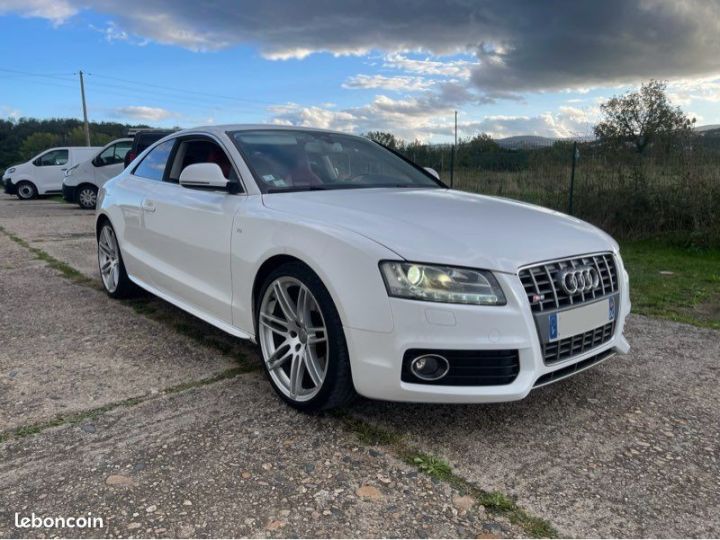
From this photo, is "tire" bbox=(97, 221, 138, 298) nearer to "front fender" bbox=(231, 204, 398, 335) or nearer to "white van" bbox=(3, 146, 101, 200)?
"front fender" bbox=(231, 204, 398, 335)

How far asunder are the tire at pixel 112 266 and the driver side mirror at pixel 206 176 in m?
1.97

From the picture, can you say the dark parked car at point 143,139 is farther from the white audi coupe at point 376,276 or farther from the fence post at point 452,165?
the white audi coupe at point 376,276

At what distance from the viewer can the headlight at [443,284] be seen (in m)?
2.44

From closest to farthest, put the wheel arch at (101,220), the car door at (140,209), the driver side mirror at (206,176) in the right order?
the driver side mirror at (206,176) → the car door at (140,209) → the wheel arch at (101,220)

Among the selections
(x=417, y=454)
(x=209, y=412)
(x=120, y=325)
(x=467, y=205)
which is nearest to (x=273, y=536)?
(x=417, y=454)

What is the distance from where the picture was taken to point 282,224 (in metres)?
2.97

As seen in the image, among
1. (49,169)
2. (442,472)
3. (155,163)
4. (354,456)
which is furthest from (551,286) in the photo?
(49,169)

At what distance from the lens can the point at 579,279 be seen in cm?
273

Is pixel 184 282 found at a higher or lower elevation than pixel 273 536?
Result: higher

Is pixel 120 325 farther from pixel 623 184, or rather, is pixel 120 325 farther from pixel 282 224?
pixel 623 184

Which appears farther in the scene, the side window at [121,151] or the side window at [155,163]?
the side window at [121,151]

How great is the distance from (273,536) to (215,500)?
322 millimetres

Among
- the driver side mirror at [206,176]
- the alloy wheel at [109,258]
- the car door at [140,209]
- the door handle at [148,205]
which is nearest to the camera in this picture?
the driver side mirror at [206,176]

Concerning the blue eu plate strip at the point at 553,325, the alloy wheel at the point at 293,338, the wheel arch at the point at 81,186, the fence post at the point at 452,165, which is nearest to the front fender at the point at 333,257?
the alloy wheel at the point at 293,338
